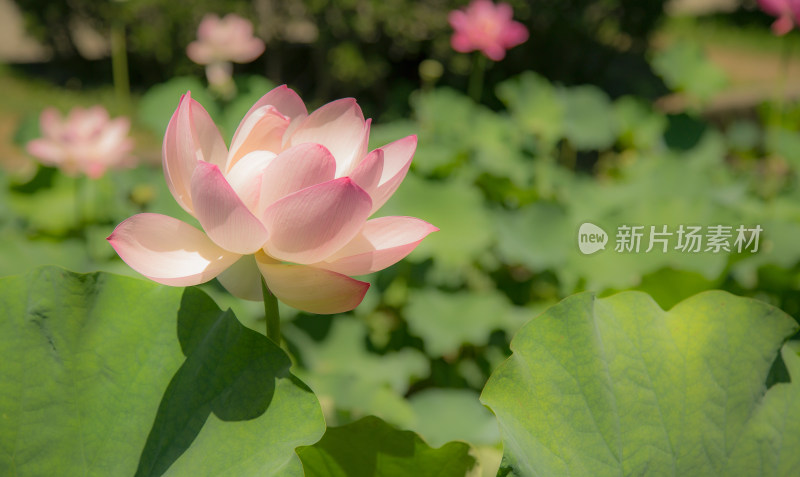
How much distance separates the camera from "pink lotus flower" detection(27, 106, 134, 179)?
143cm

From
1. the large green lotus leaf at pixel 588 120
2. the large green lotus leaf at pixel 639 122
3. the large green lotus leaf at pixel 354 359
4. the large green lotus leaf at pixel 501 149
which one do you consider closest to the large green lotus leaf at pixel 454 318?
the large green lotus leaf at pixel 354 359

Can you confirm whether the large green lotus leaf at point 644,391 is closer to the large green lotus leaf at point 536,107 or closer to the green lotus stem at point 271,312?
the green lotus stem at point 271,312

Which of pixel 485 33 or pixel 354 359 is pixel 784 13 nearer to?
pixel 485 33

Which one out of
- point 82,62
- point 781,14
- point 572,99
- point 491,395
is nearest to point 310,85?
point 82,62

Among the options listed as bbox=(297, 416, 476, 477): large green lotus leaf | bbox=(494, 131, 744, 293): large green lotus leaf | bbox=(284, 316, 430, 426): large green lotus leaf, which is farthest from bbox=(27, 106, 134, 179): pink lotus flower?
bbox=(297, 416, 476, 477): large green lotus leaf

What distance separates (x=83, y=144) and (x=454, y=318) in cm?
86

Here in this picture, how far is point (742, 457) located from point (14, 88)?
533 cm

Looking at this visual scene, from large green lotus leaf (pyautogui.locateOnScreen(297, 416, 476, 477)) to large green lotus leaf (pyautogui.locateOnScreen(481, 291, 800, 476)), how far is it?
8 cm

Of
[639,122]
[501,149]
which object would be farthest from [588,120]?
[501,149]

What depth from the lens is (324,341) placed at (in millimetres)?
1311

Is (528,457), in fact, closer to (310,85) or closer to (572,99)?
(572,99)

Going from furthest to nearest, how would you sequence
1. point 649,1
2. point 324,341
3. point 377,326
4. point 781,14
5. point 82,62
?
point 82,62 < point 649,1 < point 781,14 < point 377,326 < point 324,341

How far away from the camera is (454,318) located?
1.40 meters

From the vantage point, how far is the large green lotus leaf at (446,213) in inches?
57.7
